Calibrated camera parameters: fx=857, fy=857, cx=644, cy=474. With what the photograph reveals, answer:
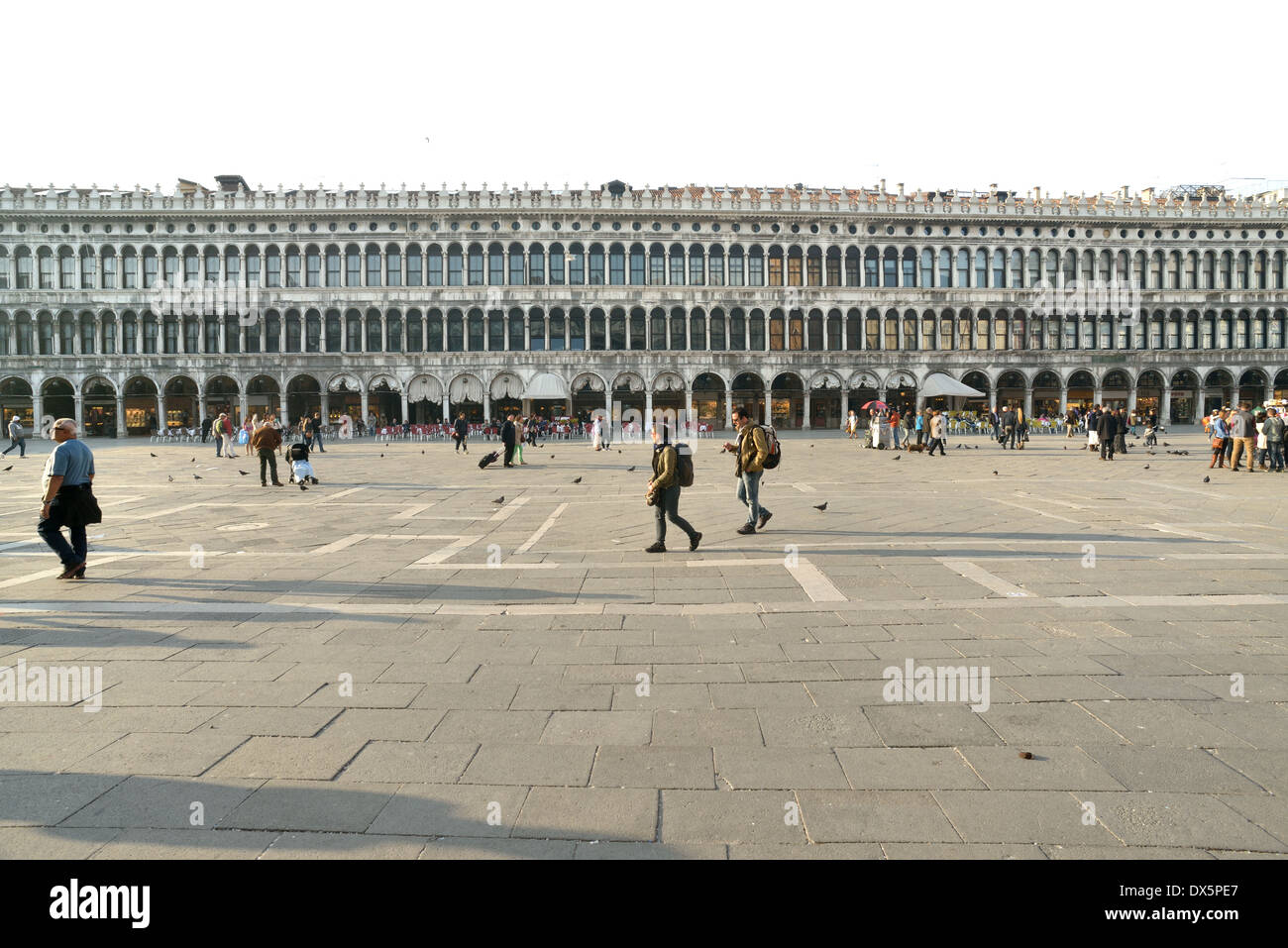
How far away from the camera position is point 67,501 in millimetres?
7418

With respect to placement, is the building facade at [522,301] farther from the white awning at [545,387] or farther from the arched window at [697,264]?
the white awning at [545,387]

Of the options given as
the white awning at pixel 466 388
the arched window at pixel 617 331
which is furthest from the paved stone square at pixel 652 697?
the arched window at pixel 617 331

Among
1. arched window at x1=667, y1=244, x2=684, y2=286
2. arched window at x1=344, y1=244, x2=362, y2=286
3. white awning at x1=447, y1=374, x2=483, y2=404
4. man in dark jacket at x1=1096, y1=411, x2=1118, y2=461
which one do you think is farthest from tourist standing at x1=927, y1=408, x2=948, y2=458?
arched window at x1=344, y1=244, x2=362, y2=286

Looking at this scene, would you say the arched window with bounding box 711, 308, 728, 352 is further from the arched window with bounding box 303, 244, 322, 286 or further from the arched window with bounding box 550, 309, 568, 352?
the arched window with bounding box 303, 244, 322, 286

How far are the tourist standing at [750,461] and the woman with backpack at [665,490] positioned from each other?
40.2 inches

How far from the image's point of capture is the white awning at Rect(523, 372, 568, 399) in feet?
145

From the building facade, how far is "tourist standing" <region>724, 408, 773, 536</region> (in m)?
39.6

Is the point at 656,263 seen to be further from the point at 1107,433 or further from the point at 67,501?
the point at 67,501

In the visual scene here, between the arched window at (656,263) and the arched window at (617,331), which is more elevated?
the arched window at (656,263)

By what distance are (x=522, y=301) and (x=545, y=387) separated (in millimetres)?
7911

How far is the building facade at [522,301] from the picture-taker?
50000 mm

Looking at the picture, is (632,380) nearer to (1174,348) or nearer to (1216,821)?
(1174,348)

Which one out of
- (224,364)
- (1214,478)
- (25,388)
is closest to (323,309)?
(224,364)

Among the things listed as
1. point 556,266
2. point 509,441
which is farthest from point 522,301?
point 509,441
